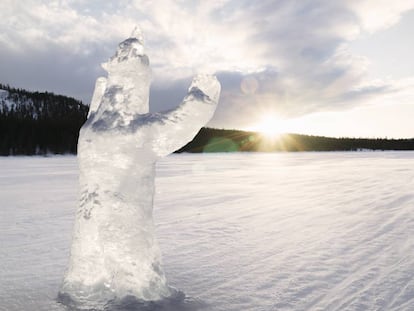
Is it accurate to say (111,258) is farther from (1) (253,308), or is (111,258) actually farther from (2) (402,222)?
(2) (402,222)

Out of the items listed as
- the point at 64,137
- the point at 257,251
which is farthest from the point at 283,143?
the point at 257,251

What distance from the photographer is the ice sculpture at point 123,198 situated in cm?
282

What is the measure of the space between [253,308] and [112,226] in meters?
1.38

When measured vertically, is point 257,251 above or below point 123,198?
below

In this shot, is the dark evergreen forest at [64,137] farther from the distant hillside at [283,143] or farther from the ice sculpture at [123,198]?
the ice sculpture at [123,198]

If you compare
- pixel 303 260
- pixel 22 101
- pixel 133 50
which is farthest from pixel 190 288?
pixel 22 101

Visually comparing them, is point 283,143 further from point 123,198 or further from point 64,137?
point 123,198

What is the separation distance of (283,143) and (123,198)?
7850cm

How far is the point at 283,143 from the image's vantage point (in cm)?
7919

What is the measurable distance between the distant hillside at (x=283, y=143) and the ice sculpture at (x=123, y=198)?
62277 mm

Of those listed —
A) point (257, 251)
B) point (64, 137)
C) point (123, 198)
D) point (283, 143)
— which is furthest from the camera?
point (283, 143)

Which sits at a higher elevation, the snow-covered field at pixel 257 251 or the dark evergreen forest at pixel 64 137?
the dark evergreen forest at pixel 64 137

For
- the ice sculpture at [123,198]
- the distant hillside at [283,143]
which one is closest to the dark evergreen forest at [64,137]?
the distant hillside at [283,143]

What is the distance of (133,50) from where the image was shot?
308 centimetres
